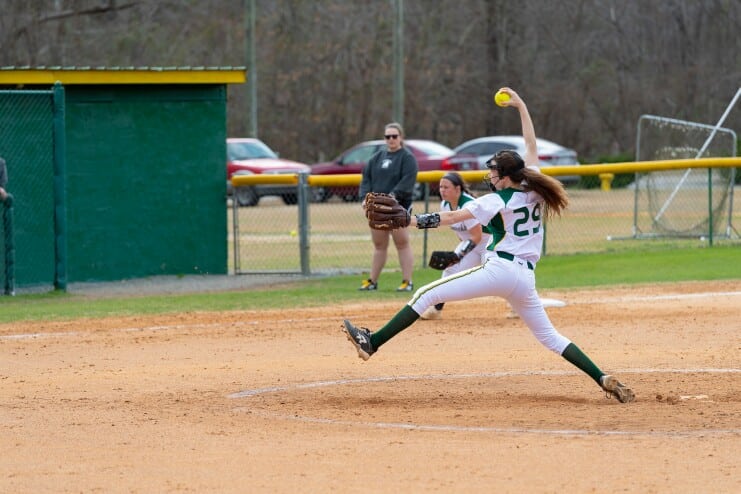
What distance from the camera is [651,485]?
6.16 metres

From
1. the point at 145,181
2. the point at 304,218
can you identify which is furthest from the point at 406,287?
the point at 145,181

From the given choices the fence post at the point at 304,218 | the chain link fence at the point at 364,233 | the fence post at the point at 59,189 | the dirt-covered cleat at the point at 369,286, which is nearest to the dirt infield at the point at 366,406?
the dirt-covered cleat at the point at 369,286

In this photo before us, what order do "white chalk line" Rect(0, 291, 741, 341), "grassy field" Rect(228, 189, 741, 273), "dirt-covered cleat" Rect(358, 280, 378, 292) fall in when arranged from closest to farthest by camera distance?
1. "white chalk line" Rect(0, 291, 741, 341)
2. "dirt-covered cleat" Rect(358, 280, 378, 292)
3. "grassy field" Rect(228, 189, 741, 273)

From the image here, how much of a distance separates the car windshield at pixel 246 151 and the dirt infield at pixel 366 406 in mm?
19782

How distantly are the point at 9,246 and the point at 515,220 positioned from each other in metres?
8.54

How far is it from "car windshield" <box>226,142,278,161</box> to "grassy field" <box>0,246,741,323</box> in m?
15.7

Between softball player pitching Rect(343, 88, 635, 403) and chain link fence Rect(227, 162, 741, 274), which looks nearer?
softball player pitching Rect(343, 88, 635, 403)

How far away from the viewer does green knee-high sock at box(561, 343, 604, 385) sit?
8367mm

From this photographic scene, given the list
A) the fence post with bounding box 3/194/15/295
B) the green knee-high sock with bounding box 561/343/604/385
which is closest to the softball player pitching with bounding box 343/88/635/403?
the green knee-high sock with bounding box 561/343/604/385

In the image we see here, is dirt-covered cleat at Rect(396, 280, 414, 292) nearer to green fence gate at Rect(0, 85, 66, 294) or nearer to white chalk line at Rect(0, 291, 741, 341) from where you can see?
white chalk line at Rect(0, 291, 741, 341)

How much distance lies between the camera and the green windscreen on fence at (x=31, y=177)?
1547 cm

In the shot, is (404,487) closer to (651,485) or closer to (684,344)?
(651,485)

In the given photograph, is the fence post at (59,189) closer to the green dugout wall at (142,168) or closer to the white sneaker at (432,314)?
the green dugout wall at (142,168)

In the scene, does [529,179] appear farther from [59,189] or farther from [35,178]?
[35,178]
